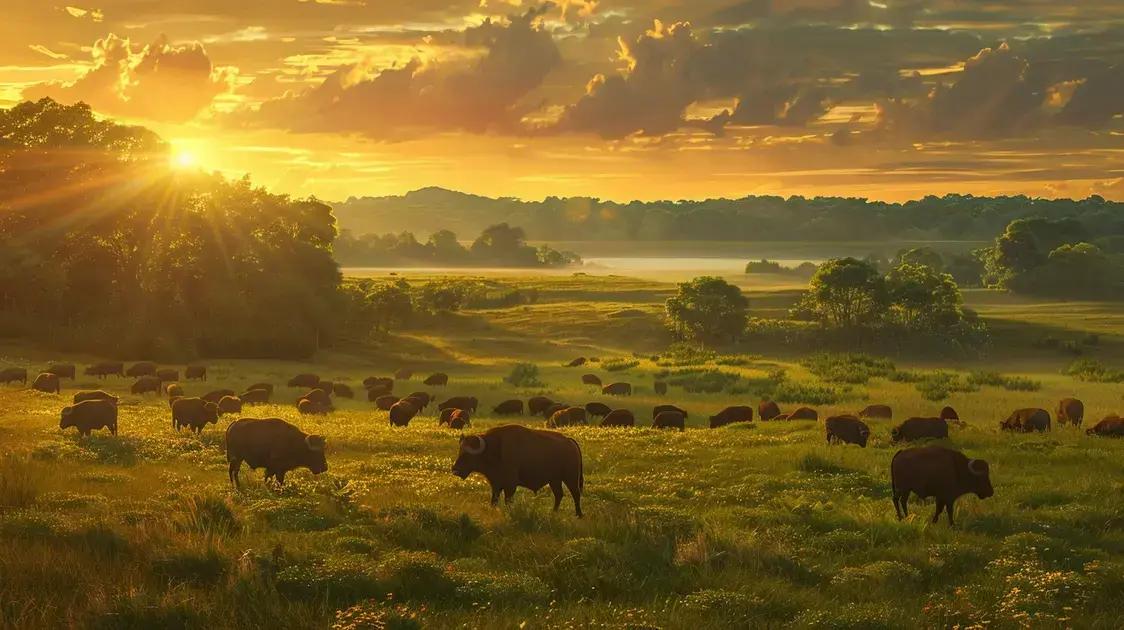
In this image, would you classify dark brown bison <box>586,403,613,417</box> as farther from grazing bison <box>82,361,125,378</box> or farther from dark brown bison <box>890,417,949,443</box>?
grazing bison <box>82,361,125,378</box>

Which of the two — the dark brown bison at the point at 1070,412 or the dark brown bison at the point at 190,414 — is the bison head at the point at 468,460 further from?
the dark brown bison at the point at 1070,412

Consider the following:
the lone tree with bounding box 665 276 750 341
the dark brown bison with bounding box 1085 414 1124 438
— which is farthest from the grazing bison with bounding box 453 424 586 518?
the lone tree with bounding box 665 276 750 341

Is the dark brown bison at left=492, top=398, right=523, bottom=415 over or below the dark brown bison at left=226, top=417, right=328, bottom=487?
below

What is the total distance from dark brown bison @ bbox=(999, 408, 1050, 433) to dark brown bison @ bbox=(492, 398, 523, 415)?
70.9 ft

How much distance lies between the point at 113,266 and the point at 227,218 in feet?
37.9

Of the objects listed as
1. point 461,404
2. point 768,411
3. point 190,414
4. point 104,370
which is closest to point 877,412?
point 768,411

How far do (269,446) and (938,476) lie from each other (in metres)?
13.3

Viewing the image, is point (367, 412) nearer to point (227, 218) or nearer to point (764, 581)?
point (764, 581)

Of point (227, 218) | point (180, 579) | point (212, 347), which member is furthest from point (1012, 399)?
point (227, 218)

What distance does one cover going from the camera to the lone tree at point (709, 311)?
111 meters

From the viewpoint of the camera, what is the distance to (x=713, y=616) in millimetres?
9992

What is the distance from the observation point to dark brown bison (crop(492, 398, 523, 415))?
43188 millimetres

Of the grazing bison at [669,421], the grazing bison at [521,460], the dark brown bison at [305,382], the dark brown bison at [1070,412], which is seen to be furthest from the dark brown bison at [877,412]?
the dark brown bison at [305,382]

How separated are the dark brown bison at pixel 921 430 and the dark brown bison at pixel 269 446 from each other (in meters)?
18.0
